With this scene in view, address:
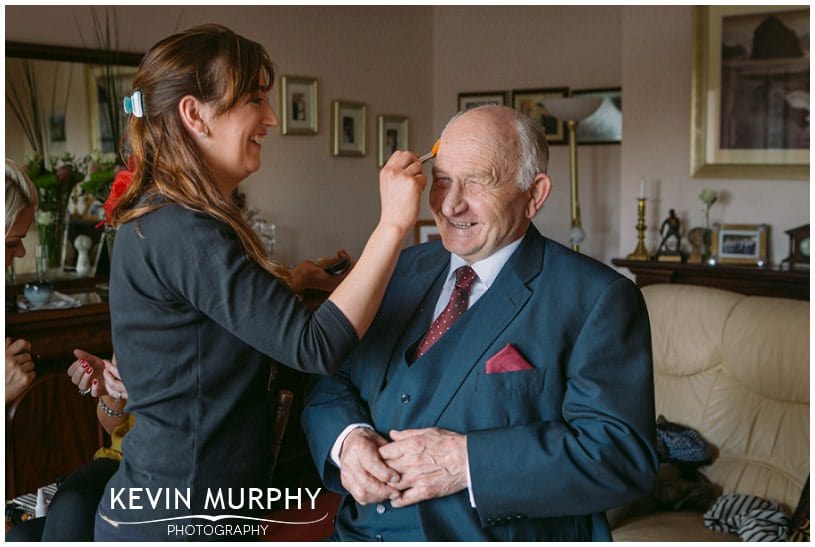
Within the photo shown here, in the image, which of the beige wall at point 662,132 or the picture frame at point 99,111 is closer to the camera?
the picture frame at point 99,111

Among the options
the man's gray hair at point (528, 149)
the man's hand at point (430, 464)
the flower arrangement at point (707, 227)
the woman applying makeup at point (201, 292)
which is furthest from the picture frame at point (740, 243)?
the woman applying makeup at point (201, 292)

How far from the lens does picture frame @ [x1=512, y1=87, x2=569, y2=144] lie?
5.98 m

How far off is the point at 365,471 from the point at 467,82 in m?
5.10

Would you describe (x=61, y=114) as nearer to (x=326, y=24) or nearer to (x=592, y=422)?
(x=326, y=24)

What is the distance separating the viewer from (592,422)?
1.52 metres

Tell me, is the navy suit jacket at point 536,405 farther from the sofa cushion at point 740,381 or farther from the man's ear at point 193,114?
the sofa cushion at point 740,381

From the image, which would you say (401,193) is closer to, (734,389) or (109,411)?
(109,411)

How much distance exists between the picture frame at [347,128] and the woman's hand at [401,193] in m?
4.28

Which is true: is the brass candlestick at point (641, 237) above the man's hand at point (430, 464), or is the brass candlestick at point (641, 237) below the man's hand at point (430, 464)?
above

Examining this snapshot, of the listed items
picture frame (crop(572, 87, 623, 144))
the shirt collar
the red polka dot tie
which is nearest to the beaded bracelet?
the red polka dot tie

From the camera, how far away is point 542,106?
5969 millimetres

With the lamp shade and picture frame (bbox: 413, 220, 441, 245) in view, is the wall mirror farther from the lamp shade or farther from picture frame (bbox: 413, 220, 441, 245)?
the lamp shade

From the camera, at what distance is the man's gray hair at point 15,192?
1.81 m

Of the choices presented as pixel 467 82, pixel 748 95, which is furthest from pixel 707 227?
pixel 467 82
